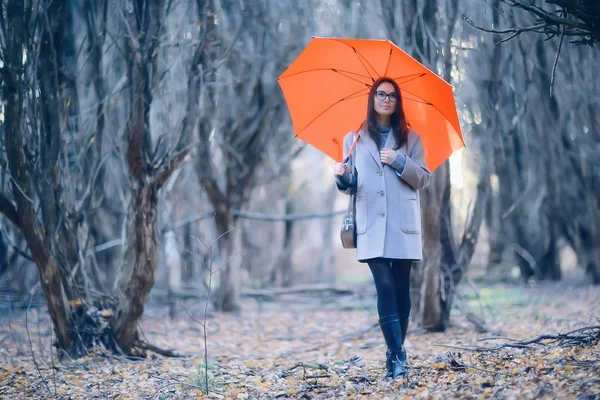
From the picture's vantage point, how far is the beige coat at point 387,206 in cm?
407

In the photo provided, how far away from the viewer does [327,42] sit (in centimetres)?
440

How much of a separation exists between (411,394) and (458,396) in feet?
0.98

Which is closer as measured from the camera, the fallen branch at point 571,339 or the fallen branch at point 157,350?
the fallen branch at point 571,339

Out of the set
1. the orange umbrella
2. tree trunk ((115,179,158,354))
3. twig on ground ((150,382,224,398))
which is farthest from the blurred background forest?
twig on ground ((150,382,224,398))

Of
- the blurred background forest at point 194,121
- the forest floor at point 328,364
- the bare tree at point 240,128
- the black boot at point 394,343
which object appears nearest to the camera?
the forest floor at point 328,364

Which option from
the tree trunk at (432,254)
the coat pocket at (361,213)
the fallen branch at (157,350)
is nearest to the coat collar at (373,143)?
the coat pocket at (361,213)

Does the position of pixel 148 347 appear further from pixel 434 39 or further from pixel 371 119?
→ pixel 434 39

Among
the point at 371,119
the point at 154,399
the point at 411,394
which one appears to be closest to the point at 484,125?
the point at 371,119

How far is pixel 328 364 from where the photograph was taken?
4.85m

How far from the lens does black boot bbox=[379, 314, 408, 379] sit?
4012mm

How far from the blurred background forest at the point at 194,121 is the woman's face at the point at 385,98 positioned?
2.82 feet

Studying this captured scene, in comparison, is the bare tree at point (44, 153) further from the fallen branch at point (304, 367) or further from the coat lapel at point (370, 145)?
the coat lapel at point (370, 145)

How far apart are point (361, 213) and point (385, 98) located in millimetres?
802

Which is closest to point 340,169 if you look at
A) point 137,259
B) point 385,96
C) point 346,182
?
point 346,182
